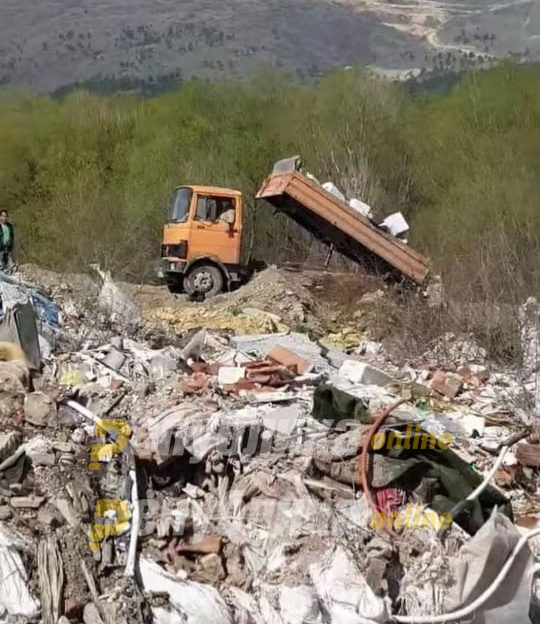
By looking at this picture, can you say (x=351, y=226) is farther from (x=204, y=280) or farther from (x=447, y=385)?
(x=447, y=385)

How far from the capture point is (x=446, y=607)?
4535mm

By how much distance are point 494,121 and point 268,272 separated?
7.36 meters

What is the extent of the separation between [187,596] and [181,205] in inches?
400

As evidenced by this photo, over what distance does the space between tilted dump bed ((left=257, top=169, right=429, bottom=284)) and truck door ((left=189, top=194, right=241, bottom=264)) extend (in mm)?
1106

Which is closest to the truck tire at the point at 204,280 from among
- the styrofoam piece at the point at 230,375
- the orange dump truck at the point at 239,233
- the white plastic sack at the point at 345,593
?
the orange dump truck at the point at 239,233

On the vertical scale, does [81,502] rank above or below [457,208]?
below

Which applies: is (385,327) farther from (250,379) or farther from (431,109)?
(431,109)

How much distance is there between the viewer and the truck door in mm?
13898

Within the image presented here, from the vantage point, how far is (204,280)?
1409 centimetres

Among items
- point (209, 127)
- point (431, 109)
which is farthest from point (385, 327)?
point (209, 127)

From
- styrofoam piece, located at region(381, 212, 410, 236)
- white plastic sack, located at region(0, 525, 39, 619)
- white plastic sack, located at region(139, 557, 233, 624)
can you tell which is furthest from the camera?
styrofoam piece, located at region(381, 212, 410, 236)

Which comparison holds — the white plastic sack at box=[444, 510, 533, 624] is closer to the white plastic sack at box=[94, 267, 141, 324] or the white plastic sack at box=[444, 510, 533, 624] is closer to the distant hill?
the white plastic sack at box=[94, 267, 141, 324]

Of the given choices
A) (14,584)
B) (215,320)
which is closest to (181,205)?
(215,320)

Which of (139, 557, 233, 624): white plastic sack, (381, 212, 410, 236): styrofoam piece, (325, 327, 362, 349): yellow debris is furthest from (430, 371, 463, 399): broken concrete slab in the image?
(381, 212, 410, 236): styrofoam piece
